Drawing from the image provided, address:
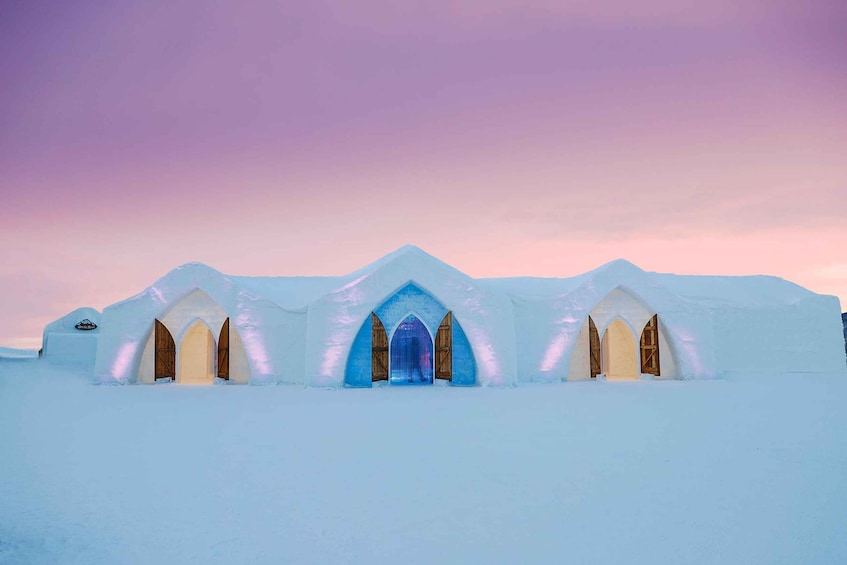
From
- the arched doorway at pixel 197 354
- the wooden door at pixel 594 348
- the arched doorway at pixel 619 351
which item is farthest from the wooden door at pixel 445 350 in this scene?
the arched doorway at pixel 197 354

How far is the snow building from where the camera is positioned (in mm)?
15273

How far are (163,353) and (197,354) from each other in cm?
350

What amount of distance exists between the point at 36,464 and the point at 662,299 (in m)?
16.4

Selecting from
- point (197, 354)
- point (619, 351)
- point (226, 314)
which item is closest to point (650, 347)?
point (619, 351)

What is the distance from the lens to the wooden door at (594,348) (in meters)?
17.7

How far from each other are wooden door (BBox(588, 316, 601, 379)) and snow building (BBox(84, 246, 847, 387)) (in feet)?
0.13

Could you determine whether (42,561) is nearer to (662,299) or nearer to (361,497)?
(361,497)

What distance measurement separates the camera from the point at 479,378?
15.4 m

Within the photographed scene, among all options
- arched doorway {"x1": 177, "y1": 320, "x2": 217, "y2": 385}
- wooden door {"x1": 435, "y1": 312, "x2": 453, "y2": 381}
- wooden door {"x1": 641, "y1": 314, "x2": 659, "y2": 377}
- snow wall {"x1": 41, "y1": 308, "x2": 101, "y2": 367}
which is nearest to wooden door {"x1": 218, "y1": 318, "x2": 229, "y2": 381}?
arched doorway {"x1": 177, "y1": 320, "x2": 217, "y2": 385}

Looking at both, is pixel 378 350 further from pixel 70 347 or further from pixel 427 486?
pixel 70 347

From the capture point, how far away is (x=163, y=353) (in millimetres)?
17125

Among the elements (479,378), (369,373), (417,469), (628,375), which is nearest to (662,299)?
(628,375)

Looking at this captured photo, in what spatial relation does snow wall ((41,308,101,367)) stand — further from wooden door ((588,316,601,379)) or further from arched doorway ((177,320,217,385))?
wooden door ((588,316,601,379))

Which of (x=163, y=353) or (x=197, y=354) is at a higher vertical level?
(x=163, y=353)
